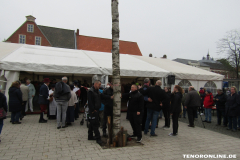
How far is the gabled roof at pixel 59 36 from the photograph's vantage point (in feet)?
100

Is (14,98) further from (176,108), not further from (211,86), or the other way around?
(211,86)

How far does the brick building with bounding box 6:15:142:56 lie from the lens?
94.8ft

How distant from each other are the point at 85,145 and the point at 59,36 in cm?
3114

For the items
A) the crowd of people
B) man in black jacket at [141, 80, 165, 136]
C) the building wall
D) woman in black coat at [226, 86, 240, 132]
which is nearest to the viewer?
the crowd of people

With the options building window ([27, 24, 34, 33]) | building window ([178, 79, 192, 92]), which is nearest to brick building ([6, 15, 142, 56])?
building window ([27, 24, 34, 33])

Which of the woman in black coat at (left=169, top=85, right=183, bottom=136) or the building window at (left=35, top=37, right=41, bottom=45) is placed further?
the building window at (left=35, top=37, right=41, bottom=45)

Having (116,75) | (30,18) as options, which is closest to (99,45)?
(30,18)

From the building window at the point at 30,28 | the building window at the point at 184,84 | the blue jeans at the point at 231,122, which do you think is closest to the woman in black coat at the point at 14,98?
the blue jeans at the point at 231,122

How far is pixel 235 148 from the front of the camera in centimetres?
441

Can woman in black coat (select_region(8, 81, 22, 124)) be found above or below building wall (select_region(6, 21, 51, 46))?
below

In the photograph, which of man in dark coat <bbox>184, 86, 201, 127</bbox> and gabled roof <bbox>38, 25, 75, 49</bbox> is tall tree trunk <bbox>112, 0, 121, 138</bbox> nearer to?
man in dark coat <bbox>184, 86, 201, 127</bbox>

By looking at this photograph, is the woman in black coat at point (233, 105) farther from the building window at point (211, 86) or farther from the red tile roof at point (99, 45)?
the red tile roof at point (99, 45)

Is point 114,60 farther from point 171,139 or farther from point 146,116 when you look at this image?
point 171,139

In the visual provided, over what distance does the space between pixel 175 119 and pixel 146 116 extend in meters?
0.96
